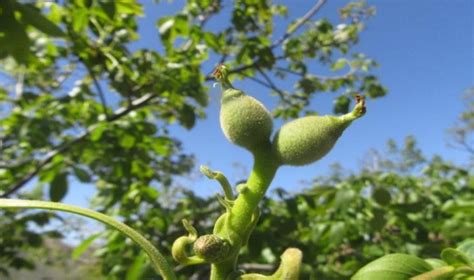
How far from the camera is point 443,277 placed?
1.10 meters

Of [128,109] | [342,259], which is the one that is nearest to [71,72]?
[128,109]

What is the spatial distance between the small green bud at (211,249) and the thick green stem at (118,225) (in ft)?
0.24

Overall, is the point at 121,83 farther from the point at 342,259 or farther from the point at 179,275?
the point at 342,259

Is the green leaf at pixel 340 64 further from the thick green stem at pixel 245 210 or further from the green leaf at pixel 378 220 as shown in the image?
the thick green stem at pixel 245 210

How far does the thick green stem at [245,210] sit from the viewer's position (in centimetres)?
106

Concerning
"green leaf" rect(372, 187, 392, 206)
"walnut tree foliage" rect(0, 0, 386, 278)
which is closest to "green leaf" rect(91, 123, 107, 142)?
"walnut tree foliage" rect(0, 0, 386, 278)

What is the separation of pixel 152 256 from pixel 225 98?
0.41 metres

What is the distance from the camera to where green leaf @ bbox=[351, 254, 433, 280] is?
3.41 feet

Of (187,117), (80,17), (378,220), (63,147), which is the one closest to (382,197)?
(378,220)

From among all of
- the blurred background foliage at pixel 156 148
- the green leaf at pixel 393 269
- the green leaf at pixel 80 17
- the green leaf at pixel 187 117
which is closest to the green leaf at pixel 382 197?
the blurred background foliage at pixel 156 148

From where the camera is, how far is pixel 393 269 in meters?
1.04

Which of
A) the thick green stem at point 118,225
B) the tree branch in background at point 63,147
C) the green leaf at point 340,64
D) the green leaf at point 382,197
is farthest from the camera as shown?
the green leaf at point 340,64

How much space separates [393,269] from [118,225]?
0.60 m

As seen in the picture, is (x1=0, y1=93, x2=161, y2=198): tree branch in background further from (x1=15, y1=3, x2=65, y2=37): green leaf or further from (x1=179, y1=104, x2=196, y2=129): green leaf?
(x1=15, y1=3, x2=65, y2=37): green leaf
